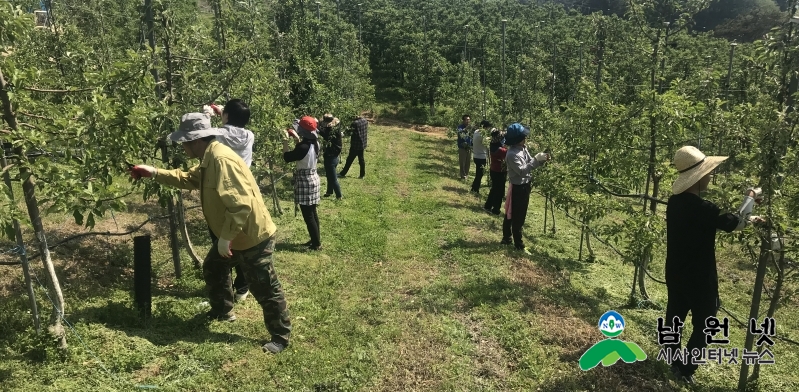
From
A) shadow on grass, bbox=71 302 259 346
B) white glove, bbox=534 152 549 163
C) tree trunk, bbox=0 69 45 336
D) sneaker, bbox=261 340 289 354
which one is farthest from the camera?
white glove, bbox=534 152 549 163

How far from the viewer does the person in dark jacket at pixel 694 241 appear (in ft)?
13.9

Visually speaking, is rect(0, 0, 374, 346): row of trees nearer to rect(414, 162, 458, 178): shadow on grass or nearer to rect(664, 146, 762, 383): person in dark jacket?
rect(664, 146, 762, 383): person in dark jacket

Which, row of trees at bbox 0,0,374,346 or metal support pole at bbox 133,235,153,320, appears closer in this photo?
row of trees at bbox 0,0,374,346

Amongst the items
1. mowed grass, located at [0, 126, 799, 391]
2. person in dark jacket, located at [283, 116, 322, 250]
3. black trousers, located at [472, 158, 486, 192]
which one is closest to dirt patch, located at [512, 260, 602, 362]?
mowed grass, located at [0, 126, 799, 391]

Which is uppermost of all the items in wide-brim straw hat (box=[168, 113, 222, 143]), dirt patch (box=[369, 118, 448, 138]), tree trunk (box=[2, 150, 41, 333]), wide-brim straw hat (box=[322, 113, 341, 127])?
wide-brim straw hat (box=[168, 113, 222, 143])

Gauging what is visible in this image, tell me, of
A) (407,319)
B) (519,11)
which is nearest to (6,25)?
(407,319)

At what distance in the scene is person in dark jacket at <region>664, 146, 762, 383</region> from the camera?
4.24 metres

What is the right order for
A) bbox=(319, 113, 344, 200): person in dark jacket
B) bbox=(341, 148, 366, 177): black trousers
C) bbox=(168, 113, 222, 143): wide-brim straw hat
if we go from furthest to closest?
1. bbox=(341, 148, 366, 177): black trousers
2. bbox=(319, 113, 344, 200): person in dark jacket
3. bbox=(168, 113, 222, 143): wide-brim straw hat

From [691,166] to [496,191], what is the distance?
7.15 meters

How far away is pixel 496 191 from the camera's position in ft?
38.0

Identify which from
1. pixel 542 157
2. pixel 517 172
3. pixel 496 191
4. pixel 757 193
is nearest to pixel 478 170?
pixel 496 191

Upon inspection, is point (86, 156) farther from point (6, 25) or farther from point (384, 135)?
point (384, 135)

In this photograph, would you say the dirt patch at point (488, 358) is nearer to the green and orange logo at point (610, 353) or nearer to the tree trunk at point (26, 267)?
the green and orange logo at point (610, 353)

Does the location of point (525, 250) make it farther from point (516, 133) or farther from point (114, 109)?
point (114, 109)
